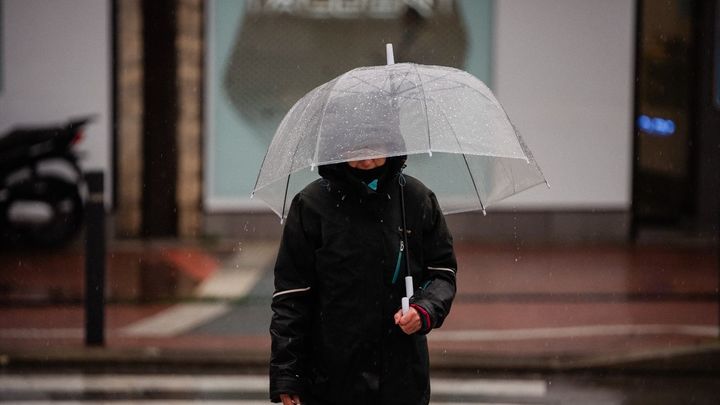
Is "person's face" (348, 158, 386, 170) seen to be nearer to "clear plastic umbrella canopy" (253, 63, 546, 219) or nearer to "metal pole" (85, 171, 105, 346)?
"clear plastic umbrella canopy" (253, 63, 546, 219)

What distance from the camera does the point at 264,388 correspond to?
727cm

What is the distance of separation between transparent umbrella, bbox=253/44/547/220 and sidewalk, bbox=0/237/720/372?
13.5 feet

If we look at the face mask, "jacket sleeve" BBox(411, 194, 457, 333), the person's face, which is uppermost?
the person's face

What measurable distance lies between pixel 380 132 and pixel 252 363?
4553mm

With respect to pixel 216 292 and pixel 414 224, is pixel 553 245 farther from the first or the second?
pixel 414 224

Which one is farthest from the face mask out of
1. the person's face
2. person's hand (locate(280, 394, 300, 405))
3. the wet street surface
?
the wet street surface

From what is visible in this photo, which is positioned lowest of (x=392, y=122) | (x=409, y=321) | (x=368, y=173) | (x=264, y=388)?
(x=264, y=388)

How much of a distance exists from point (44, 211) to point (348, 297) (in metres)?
9.85

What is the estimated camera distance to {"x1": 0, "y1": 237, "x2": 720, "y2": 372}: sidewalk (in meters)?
7.89

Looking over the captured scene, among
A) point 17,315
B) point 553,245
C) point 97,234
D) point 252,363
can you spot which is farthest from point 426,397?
point 553,245

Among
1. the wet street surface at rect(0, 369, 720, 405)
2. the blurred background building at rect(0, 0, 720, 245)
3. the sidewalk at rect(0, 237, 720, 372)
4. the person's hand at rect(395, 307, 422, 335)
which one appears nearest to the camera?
the person's hand at rect(395, 307, 422, 335)

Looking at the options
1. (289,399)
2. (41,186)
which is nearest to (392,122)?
(289,399)

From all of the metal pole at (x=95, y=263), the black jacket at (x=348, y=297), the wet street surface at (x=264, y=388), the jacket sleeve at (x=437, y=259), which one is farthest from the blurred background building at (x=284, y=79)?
the black jacket at (x=348, y=297)

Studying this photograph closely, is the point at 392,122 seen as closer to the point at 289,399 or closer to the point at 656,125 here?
the point at 289,399
